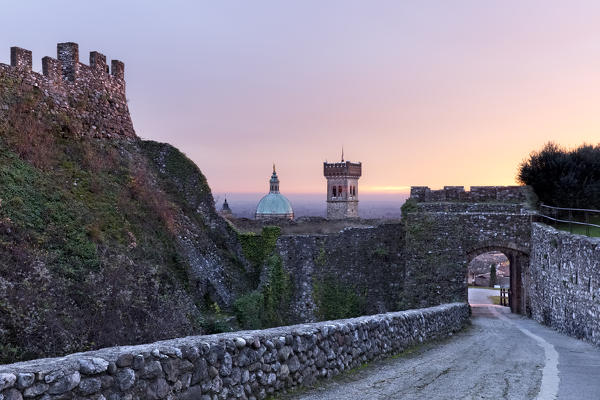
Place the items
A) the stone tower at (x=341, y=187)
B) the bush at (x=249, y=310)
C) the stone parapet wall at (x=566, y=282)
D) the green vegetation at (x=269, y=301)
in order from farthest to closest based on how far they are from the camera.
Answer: the stone tower at (x=341, y=187)
the green vegetation at (x=269, y=301)
the bush at (x=249, y=310)
the stone parapet wall at (x=566, y=282)

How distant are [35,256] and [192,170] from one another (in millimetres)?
12242

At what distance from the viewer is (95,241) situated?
14.7 m

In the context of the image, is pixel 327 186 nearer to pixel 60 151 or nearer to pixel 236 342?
pixel 60 151

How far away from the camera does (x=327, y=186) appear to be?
395ft

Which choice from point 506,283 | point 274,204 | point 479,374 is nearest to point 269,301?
point 479,374

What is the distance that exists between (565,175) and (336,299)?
13087 millimetres

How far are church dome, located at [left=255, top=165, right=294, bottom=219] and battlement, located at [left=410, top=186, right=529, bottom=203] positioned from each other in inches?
3105

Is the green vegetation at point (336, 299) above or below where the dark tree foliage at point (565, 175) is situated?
below

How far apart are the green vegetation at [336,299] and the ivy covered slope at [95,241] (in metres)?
4.01

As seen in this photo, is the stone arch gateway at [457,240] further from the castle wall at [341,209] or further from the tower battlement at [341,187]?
the tower battlement at [341,187]

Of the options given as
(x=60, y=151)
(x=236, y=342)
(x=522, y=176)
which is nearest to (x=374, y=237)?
(x=522, y=176)

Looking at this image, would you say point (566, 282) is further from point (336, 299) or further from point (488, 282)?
point (488, 282)


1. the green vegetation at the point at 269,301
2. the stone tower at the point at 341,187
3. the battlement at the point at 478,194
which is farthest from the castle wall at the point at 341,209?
the green vegetation at the point at 269,301

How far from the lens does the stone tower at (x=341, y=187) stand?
384 ft
